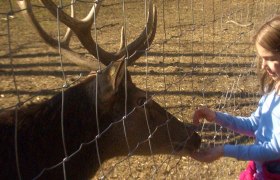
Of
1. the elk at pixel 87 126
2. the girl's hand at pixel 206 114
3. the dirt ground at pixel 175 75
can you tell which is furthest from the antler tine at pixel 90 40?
the girl's hand at pixel 206 114

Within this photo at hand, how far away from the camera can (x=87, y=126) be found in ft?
9.36

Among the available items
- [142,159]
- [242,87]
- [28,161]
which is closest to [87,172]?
[28,161]

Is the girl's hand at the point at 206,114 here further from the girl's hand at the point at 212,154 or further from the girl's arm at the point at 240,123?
the girl's hand at the point at 212,154

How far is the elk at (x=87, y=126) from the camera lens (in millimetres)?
2580

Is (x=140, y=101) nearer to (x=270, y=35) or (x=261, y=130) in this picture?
(x=261, y=130)

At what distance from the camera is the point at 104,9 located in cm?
1309

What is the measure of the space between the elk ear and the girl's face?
0.82 meters

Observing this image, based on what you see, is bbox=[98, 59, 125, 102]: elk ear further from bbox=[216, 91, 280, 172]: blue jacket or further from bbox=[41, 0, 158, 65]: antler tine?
bbox=[216, 91, 280, 172]: blue jacket

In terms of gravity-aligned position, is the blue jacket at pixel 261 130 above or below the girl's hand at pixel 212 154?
above

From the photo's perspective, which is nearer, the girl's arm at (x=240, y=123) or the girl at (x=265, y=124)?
the girl at (x=265, y=124)

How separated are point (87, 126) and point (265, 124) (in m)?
1.07

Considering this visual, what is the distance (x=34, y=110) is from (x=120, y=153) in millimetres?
748

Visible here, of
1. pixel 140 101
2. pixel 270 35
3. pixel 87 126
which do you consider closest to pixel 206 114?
pixel 140 101

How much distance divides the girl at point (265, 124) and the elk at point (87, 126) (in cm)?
44
